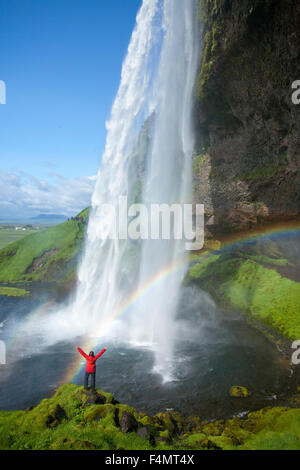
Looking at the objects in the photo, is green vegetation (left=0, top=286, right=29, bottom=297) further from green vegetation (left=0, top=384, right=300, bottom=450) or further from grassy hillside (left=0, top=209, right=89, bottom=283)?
green vegetation (left=0, top=384, right=300, bottom=450)

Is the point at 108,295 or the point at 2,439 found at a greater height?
the point at 108,295

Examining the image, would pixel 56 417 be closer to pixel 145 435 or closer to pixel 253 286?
pixel 145 435

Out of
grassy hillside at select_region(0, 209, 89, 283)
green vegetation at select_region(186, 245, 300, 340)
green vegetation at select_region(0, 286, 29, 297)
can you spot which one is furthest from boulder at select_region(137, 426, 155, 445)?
grassy hillside at select_region(0, 209, 89, 283)

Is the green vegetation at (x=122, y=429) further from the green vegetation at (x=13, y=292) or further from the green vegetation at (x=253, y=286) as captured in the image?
the green vegetation at (x=13, y=292)

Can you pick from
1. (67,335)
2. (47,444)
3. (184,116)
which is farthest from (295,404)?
(184,116)
